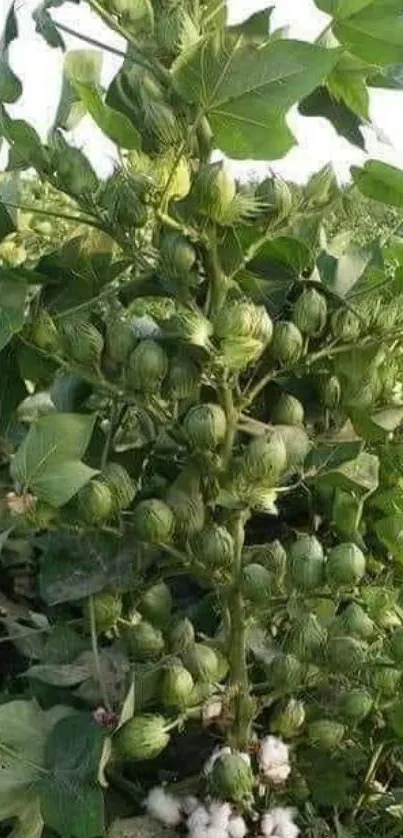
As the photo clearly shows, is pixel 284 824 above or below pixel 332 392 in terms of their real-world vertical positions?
below

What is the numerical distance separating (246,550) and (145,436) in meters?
0.09

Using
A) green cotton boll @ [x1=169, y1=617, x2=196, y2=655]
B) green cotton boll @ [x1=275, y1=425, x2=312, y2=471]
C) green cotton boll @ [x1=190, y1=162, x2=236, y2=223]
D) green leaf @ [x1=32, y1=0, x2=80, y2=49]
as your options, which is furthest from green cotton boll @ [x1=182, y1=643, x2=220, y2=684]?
green leaf @ [x1=32, y1=0, x2=80, y2=49]

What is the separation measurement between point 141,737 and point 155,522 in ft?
0.35

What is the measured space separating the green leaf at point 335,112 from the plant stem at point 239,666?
9.6 inches

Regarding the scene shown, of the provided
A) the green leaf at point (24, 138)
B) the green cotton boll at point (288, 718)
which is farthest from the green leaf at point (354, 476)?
the green leaf at point (24, 138)

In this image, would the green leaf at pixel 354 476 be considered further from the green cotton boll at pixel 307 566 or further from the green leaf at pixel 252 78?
the green leaf at pixel 252 78

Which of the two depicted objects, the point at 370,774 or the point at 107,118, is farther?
the point at 370,774

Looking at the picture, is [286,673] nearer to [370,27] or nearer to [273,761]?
[273,761]

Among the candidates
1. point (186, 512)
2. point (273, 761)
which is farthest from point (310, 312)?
point (273, 761)

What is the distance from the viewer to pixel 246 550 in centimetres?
71

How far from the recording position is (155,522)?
0.66 metres

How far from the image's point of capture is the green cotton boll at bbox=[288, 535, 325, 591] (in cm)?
67

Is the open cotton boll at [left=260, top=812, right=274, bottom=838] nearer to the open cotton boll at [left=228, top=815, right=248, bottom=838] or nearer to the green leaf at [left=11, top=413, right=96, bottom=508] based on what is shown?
the open cotton boll at [left=228, top=815, right=248, bottom=838]

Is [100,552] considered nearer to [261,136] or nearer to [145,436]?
[145,436]
